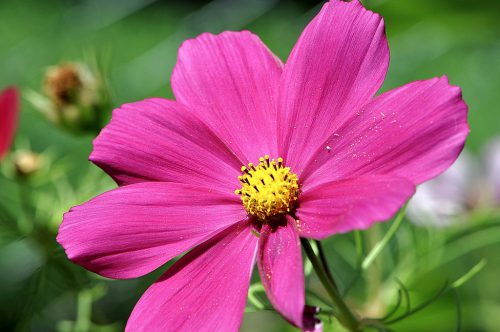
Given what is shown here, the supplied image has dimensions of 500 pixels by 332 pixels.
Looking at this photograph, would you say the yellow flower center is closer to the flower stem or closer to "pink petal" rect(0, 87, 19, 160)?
the flower stem

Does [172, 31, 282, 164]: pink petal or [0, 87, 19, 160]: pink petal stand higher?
[172, 31, 282, 164]: pink petal

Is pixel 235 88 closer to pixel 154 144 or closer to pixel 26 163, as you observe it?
pixel 154 144

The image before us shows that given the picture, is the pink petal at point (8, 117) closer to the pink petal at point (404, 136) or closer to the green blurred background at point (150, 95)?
the green blurred background at point (150, 95)

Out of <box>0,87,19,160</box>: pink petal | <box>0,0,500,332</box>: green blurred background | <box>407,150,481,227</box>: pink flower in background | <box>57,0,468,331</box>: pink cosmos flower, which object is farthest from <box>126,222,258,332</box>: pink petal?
<box>407,150,481,227</box>: pink flower in background

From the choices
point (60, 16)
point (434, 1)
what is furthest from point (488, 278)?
point (60, 16)

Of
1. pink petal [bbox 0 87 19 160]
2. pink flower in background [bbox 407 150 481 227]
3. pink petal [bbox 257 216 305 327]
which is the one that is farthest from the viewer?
pink flower in background [bbox 407 150 481 227]

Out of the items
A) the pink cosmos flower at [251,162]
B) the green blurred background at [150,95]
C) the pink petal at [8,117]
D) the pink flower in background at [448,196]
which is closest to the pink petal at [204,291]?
the pink cosmos flower at [251,162]

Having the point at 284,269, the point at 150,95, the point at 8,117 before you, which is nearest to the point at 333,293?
the point at 284,269
